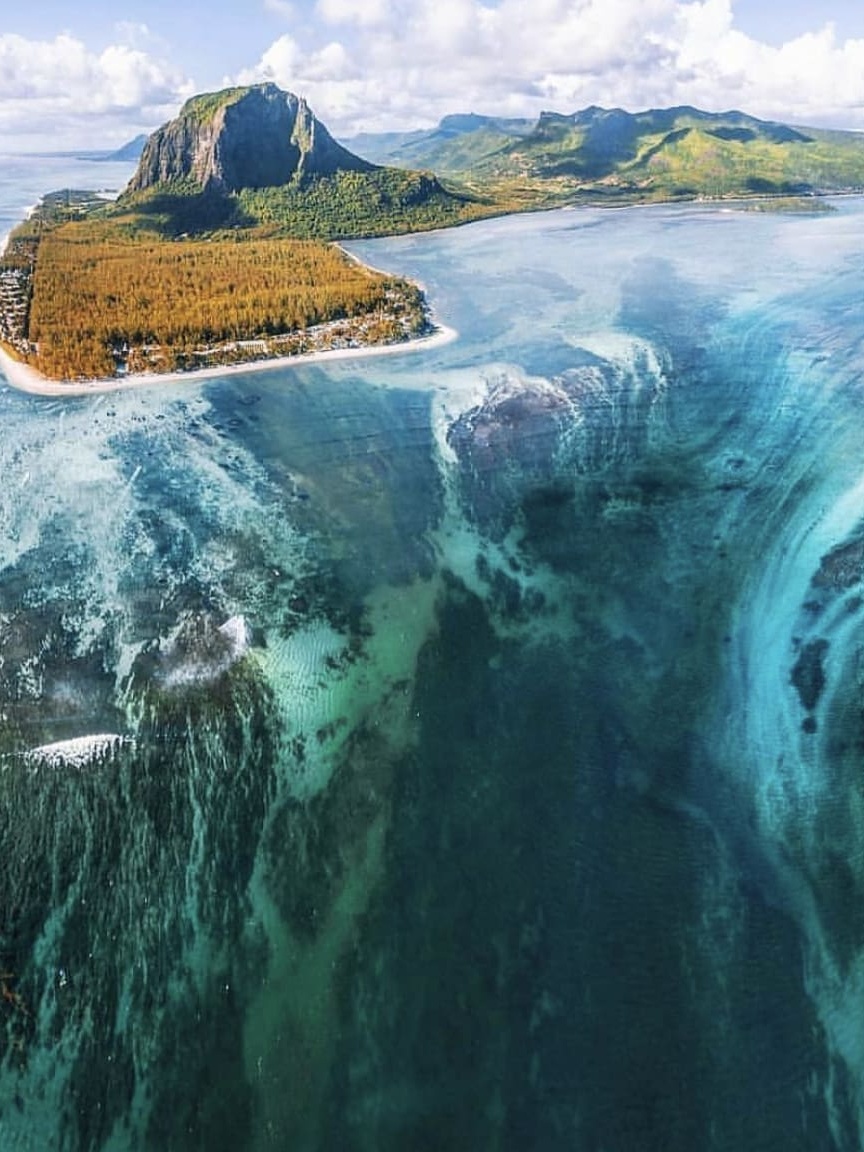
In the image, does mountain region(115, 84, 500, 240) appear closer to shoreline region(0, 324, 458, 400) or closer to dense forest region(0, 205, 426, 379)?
dense forest region(0, 205, 426, 379)

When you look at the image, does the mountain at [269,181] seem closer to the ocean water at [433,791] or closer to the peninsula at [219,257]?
the peninsula at [219,257]

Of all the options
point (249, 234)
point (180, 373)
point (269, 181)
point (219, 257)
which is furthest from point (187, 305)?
point (269, 181)

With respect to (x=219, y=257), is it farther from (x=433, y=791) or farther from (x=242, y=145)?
(x=433, y=791)

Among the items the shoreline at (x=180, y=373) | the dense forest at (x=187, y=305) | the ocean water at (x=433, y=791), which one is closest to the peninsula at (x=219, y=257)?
the dense forest at (x=187, y=305)

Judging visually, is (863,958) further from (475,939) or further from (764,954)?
(475,939)

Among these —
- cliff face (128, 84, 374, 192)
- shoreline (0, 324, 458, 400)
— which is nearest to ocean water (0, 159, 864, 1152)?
shoreline (0, 324, 458, 400)

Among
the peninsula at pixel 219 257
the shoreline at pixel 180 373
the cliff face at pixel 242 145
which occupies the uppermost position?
the cliff face at pixel 242 145

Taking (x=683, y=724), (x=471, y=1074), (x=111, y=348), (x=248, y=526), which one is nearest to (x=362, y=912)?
(x=471, y=1074)
